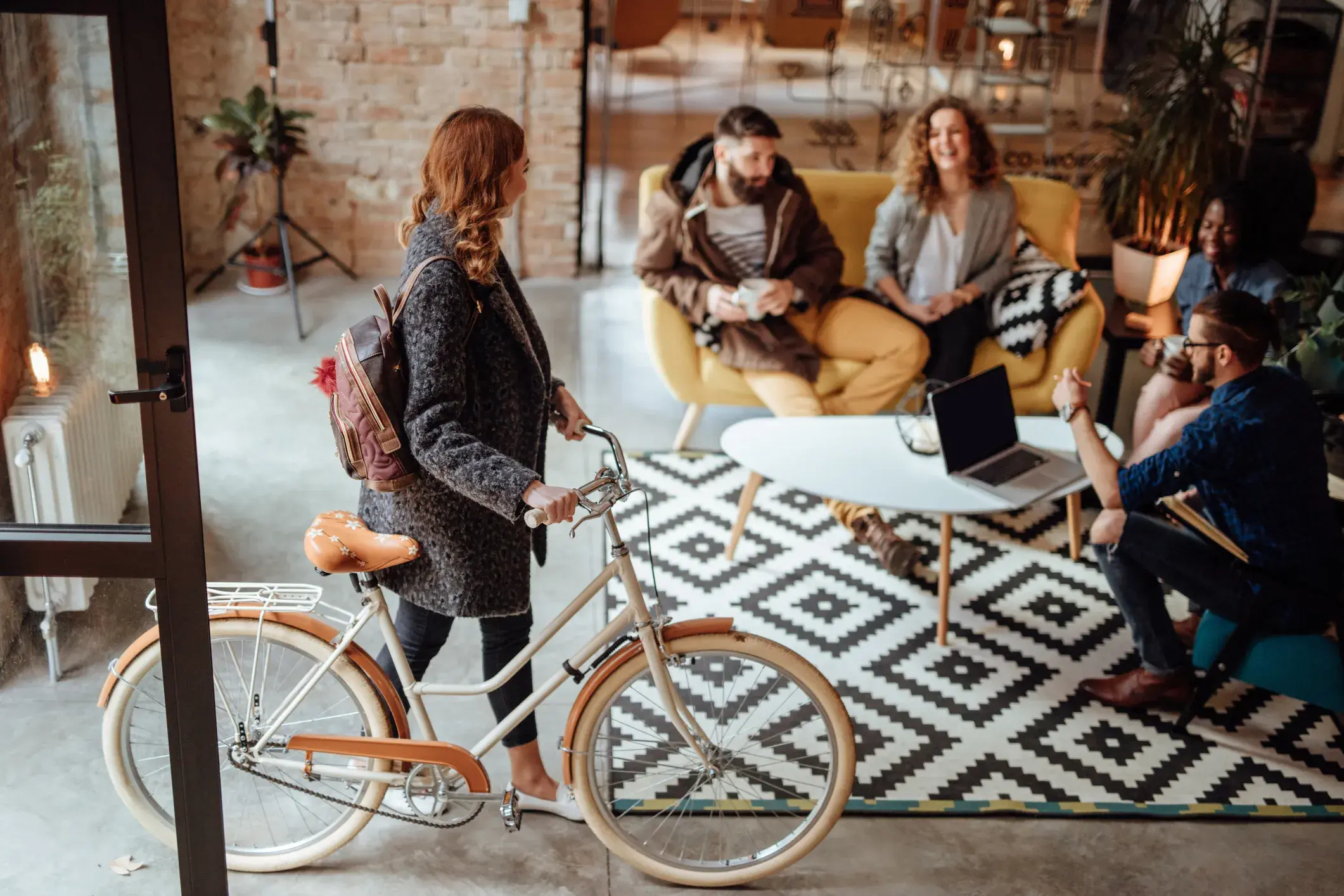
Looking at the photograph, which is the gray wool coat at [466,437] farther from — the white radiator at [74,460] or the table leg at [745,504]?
the table leg at [745,504]

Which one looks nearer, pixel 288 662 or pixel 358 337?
pixel 358 337

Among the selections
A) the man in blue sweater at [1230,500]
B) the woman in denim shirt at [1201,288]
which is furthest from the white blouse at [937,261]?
the man in blue sweater at [1230,500]

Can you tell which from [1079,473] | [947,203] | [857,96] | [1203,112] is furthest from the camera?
[857,96]

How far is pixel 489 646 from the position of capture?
2.61 metres

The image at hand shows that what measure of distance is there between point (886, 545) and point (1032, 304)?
1.09 meters

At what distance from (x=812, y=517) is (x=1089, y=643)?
95 cm

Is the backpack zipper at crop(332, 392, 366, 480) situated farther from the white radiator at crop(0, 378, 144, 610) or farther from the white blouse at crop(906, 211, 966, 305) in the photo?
the white blouse at crop(906, 211, 966, 305)

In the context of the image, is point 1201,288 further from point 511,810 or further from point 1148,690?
point 511,810

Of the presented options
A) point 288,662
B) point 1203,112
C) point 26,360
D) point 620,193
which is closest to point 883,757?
point 288,662

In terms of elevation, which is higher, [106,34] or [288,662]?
[106,34]

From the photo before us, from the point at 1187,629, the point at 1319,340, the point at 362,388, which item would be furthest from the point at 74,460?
the point at 1319,340

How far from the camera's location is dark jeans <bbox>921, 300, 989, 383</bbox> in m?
4.32

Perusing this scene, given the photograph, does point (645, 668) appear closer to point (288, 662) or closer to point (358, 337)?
point (358, 337)

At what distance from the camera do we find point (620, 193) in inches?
252
